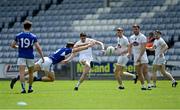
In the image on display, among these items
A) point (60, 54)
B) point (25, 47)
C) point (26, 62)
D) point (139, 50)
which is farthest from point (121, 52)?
point (25, 47)

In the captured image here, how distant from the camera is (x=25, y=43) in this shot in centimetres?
1884

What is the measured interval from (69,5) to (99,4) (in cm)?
225

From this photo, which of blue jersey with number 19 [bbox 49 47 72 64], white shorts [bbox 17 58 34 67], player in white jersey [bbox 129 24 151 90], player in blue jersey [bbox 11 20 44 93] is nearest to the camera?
player in blue jersey [bbox 11 20 44 93]

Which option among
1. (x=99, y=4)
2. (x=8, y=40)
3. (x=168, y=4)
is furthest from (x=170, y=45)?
(x=8, y=40)

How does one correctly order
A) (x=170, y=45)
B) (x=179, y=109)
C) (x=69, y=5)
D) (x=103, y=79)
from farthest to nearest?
(x=69, y=5)
(x=170, y=45)
(x=103, y=79)
(x=179, y=109)

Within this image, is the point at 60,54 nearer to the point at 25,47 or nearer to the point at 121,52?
the point at 121,52

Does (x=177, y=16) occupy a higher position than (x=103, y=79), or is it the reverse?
(x=177, y=16)

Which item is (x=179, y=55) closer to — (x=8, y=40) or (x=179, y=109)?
(x=8, y=40)

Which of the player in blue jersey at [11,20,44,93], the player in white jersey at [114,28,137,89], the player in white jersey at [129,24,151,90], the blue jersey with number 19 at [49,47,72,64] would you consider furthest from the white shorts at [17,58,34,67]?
the blue jersey with number 19 at [49,47,72,64]

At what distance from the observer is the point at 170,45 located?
3734cm

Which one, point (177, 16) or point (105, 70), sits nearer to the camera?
point (105, 70)

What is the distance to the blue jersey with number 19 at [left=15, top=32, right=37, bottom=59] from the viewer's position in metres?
18.8

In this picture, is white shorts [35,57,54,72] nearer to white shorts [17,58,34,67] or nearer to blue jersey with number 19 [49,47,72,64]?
blue jersey with number 19 [49,47,72,64]

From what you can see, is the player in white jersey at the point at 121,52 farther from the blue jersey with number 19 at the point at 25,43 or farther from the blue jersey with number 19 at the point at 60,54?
the blue jersey with number 19 at the point at 25,43
